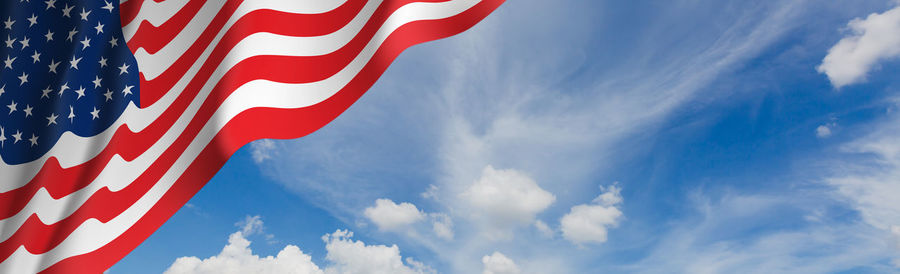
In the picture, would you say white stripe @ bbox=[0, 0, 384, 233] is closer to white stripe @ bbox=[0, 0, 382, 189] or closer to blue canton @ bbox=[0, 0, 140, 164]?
white stripe @ bbox=[0, 0, 382, 189]

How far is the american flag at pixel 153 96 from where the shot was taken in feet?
14.0

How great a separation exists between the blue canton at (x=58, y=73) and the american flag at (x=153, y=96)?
0.01 m

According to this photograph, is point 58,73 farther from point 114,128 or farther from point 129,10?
point 114,128

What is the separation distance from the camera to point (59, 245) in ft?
14.7

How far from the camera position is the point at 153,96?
4828 millimetres

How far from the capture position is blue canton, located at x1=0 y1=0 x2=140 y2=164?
492 cm

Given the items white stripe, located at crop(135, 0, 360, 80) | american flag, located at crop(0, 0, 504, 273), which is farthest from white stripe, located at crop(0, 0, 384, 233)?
white stripe, located at crop(135, 0, 360, 80)

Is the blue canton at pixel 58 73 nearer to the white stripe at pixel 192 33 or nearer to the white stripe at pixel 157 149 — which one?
the white stripe at pixel 192 33

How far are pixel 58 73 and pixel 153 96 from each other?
3.69 ft

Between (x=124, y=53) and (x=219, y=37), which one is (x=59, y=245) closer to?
(x=124, y=53)

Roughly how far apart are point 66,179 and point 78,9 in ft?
5.23

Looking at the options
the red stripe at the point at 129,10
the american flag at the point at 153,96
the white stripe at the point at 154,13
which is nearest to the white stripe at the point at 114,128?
the american flag at the point at 153,96

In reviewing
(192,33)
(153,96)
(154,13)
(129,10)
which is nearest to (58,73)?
(129,10)

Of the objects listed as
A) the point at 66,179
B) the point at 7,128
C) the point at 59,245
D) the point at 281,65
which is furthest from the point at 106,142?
the point at 281,65
